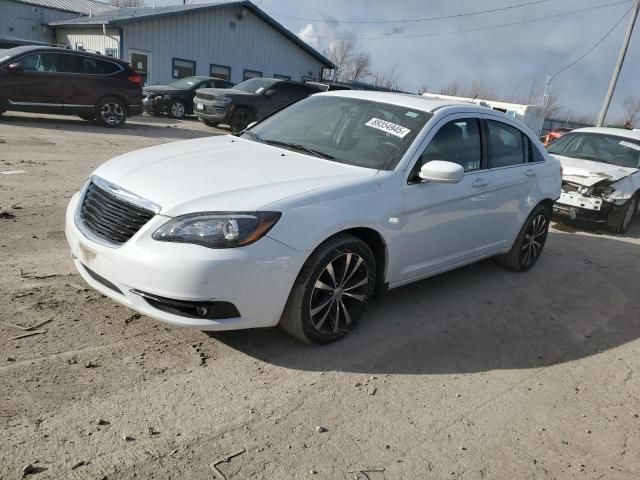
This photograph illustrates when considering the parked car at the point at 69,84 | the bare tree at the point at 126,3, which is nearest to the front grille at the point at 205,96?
the parked car at the point at 69,84

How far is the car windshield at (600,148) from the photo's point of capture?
913 cm

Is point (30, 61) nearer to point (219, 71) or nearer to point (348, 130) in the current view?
point (348, 130)

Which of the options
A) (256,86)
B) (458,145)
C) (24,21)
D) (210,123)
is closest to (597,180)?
(458,145)

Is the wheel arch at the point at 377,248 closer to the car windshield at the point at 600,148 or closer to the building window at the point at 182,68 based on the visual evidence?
the car windshield at the point at 600,148

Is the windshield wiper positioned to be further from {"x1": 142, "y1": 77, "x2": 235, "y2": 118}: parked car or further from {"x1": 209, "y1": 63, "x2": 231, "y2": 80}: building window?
{"x1": 209, "y1": 63, "x2": 231, "y2": 80}: building window

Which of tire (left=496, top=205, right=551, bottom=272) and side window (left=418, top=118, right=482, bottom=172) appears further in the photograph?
tire (left=496, top=205, right=551, bottom=272)

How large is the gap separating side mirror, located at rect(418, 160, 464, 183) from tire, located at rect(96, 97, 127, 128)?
11861 millimetres

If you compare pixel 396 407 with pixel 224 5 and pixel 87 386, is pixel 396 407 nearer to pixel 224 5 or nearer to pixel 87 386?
pixel 87 386

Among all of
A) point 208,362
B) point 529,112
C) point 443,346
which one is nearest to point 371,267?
point 443,346

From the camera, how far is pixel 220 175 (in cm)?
355

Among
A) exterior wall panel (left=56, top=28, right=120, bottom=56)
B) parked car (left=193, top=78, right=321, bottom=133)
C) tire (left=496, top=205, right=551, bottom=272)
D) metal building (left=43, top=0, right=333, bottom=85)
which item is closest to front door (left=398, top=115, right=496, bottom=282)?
tire (left=496, top=205, right=551, bottom=272)

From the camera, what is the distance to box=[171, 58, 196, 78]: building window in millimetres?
25109

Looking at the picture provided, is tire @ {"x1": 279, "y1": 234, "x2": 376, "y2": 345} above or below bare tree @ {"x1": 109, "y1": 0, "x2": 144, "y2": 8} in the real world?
below

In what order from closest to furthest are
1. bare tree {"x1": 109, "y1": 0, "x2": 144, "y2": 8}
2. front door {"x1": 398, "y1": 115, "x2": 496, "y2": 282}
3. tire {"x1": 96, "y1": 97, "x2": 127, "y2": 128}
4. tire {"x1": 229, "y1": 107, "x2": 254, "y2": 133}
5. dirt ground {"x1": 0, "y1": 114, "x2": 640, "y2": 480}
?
dirt ground {"x1": 0, "y1": 114, "x2": 640, "y2": 480} < front door {"x1": 398, "y1": 115, "x2": 496, "y2": 282} < tire {"x1": 96, "y1": 97, "x2": 127, "y2": 128} < tire {"x1": 229, "y1": 107, "x2": 254, "y2": 133} < bare tree {"x1": 109, "y1": 0, "x2": 144, "y2": 8}
